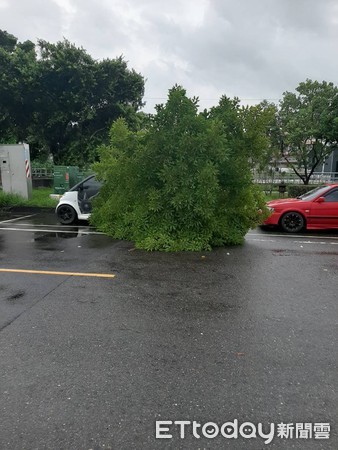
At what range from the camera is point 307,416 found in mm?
2322

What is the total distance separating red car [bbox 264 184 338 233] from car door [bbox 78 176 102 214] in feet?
16.3

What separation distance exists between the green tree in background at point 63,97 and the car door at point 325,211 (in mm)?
11800

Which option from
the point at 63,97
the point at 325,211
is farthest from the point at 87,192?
the point at 63,97

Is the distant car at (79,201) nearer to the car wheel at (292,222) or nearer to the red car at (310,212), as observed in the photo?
the red car at (310,212)

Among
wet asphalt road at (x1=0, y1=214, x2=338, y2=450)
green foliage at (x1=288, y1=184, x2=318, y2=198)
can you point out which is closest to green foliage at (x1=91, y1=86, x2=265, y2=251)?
wet asphalt road at (x1=0, y1=214, x2=338, y2=450)

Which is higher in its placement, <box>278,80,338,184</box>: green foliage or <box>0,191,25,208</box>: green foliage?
<box>278,80,338,184</box>: green foliage

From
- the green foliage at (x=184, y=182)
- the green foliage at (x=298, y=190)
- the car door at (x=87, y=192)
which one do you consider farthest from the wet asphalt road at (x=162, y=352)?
the green foliage at (x=298, y=190)

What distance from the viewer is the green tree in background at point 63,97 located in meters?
16.3

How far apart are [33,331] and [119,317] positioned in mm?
909

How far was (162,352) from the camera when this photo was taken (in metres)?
3.10

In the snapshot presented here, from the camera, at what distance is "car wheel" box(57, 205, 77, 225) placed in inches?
399

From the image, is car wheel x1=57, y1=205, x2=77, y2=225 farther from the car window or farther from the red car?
the car window

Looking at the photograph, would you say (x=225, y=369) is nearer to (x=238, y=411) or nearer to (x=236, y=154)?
(x=238, y=411)

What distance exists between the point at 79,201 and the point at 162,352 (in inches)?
299
